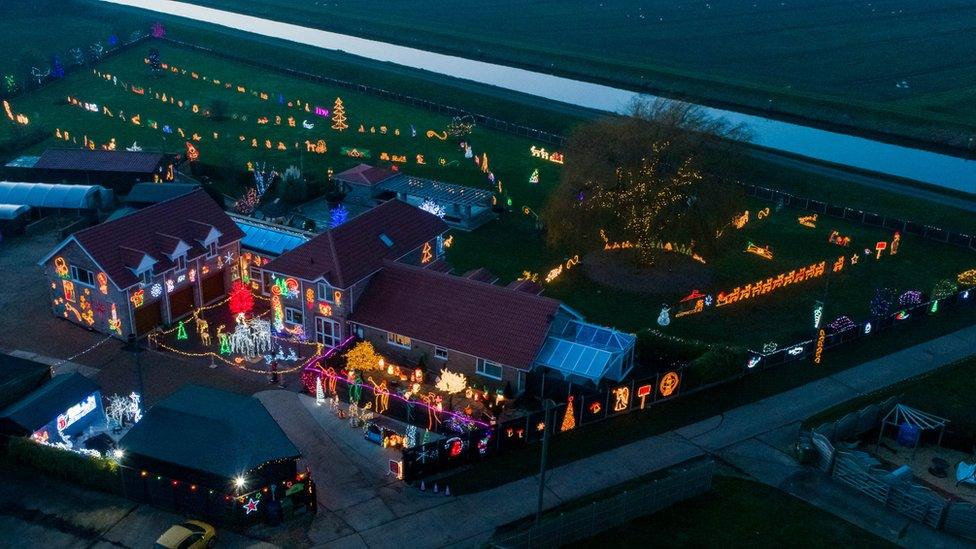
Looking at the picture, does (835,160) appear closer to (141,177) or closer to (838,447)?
(838,447)

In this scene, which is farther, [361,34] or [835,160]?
[361,34]

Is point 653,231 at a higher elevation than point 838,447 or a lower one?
higher

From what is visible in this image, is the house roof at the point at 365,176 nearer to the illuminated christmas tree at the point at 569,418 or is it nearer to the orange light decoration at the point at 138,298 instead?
the orange light decoration at the point at 138,298

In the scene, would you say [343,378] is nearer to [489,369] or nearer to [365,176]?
[489,369]

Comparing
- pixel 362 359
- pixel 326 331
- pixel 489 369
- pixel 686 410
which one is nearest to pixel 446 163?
pixel 326 331

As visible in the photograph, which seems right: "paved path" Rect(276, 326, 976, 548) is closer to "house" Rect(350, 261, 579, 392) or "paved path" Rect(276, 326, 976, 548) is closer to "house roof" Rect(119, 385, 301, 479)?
"house roof" Rect(119, 385, 301, 479)

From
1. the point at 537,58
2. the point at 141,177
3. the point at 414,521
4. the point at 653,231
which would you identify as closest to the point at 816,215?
the point at 653,231
